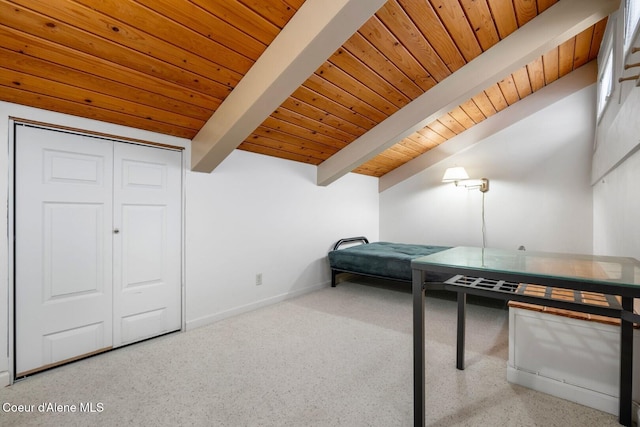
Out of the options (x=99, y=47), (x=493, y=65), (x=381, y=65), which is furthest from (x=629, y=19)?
(x=99, y=47)

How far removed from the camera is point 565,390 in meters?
1.58

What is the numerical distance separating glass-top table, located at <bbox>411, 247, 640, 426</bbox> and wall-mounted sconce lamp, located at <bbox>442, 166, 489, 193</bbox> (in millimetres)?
2602

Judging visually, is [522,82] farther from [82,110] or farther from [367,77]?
[82,110]

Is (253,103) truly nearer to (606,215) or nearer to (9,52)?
(9,52)

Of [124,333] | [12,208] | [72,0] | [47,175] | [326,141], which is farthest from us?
[326,141]

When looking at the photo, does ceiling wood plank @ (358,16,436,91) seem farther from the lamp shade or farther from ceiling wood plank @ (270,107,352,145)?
the lamp shade

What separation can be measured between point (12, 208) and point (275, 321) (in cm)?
211

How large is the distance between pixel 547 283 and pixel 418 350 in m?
0.63

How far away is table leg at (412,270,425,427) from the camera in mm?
1323

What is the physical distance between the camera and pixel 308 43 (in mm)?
1635

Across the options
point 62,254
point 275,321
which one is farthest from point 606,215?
point 62,254

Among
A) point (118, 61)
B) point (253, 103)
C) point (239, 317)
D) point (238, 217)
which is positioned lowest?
point (239, 317)

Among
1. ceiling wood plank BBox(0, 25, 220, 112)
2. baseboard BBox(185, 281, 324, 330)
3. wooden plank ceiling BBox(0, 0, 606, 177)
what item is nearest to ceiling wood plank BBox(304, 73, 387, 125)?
wooden plank ceiling BBox(0, 0, 606, 177)

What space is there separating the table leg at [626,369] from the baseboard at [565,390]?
81mm
